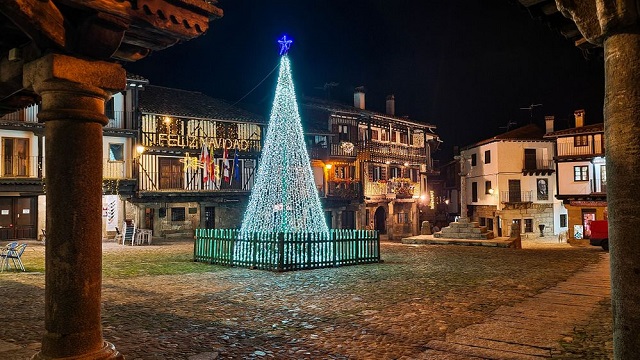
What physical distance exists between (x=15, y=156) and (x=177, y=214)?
1083 cm

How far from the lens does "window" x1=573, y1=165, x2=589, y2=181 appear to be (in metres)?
40.0

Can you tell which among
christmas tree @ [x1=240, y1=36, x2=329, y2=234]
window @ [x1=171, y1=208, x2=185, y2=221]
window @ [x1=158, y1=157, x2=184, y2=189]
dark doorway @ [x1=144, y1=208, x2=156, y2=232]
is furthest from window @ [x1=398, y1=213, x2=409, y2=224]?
christmas tree @ [x1=240, y1=36, x2=329, y2=234]

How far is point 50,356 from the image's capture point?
452 centimetres

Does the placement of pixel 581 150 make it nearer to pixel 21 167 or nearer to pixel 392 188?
pixel 392 188

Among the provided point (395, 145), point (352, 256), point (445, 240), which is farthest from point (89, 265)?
point (395, 145)

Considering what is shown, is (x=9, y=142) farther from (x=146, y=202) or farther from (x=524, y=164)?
(x=524, y=164)

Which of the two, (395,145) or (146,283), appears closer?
(146,283)

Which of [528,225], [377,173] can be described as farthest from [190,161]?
[528,225]

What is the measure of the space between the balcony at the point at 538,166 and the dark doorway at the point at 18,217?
4102 centimetres

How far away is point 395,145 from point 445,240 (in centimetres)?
2185

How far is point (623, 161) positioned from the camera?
3.50 meters

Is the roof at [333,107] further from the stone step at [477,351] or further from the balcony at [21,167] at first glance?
the stone step at [477,351]

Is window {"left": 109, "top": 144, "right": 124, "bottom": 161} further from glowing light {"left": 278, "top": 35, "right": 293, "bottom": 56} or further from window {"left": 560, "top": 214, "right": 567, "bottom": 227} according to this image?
window {"left": 560, "top": 214, "right": 567, "bottom": 227}

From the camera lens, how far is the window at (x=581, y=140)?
39.9m
